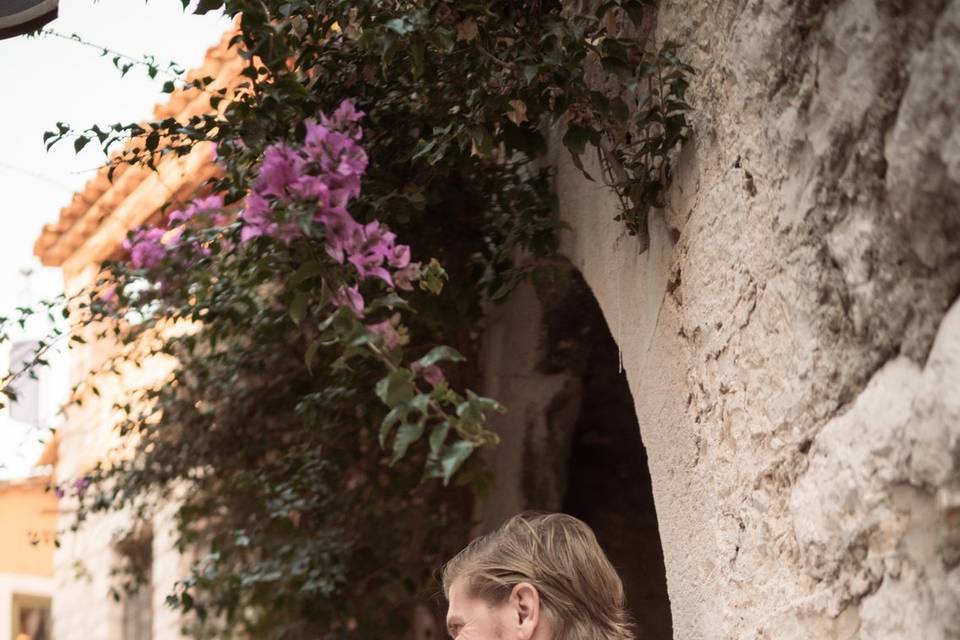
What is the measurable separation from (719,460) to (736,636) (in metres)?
0.26

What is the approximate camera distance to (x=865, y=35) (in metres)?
1.35

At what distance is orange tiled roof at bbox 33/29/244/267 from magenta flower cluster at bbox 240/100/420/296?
149 inches

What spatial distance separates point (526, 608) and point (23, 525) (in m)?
9.60

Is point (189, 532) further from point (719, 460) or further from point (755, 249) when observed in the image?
point (755, 249)

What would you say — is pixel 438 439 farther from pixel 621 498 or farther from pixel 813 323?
pixel 621 498

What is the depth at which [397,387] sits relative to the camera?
180 cm

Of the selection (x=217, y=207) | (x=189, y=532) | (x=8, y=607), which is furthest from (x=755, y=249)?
(x=8, y=607)

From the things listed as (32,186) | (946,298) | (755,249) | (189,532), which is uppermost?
(32,186)

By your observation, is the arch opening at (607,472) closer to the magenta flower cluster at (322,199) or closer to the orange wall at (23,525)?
the magenta flower cluster at (322,199)

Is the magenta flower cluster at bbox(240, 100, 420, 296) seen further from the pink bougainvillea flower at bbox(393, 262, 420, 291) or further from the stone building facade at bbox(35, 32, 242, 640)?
the stone building facade at bbox(35, 32, 242, 640)

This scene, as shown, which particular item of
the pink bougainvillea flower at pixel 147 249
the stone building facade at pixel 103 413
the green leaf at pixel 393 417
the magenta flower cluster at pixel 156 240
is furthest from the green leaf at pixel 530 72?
the stone building facade at pixel 103 413

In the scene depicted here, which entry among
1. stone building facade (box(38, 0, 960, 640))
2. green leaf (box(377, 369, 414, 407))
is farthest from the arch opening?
green leaf (box(377, 369, 414, 407))

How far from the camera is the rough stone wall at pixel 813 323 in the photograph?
1249mm

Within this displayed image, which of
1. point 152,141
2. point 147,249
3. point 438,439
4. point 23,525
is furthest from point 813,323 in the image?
point 23,525
